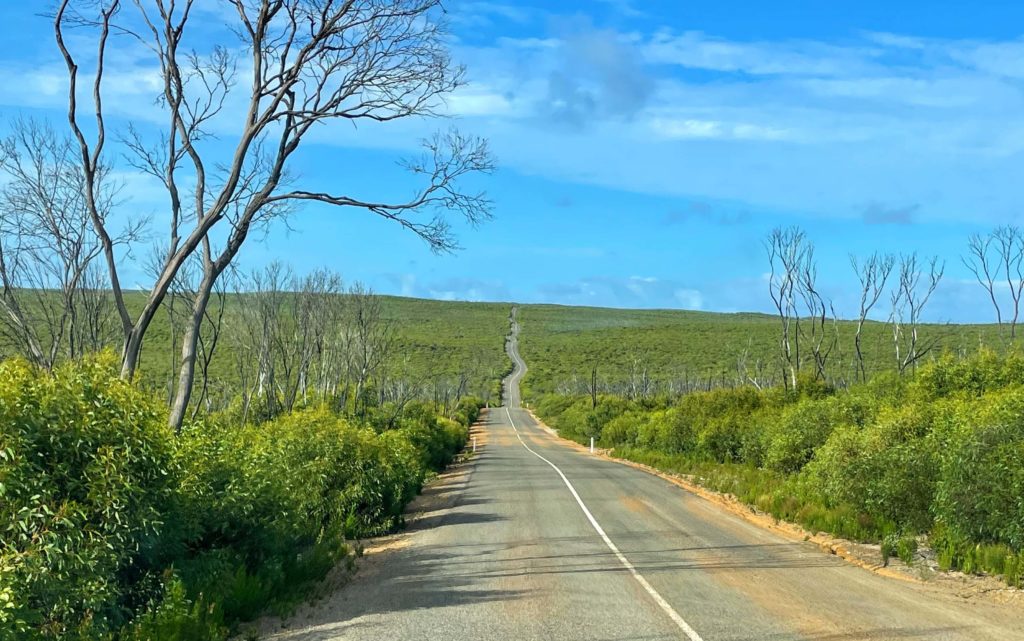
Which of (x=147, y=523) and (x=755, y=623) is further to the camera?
(x=755, y=623)

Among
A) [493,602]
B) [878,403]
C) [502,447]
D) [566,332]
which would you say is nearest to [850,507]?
[878,403]

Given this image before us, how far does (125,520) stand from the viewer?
7730 millimetres

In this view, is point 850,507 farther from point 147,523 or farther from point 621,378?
point 621,378

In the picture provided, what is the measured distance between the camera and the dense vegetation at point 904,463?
42.1 ft

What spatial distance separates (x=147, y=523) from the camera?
8008 millimetres

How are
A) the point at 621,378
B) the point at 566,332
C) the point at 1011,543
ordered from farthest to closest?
the point at 566,332, the point at 621,378, the point at 1011,543

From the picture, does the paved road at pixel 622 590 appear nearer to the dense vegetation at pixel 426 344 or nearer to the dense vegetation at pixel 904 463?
the dense vegetation at pixel 904 463

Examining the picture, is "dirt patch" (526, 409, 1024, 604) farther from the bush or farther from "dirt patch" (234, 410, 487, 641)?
the bush

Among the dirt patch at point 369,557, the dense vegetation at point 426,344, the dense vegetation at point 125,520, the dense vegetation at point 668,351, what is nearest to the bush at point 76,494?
the dense vegetation at point 125,520

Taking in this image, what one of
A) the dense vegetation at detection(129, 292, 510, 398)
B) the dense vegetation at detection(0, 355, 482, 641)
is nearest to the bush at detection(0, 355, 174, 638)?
the dense vegetation at detection(0, 355, 482, 641)

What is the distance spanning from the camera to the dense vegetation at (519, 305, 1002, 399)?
10150cm

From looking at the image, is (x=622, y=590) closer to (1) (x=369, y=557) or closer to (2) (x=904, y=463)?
(1) (x=369, y=557)

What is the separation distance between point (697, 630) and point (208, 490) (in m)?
5.67

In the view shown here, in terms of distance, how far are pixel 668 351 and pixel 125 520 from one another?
124m
